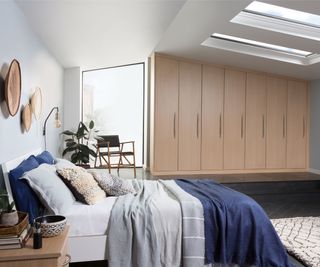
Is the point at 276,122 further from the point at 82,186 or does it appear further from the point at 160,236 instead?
the point at 82,186

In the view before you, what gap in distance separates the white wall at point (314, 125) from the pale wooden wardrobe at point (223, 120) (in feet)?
0.39

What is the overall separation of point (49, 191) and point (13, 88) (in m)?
0.98

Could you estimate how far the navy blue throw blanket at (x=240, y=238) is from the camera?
236cm

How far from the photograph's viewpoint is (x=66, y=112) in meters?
6.57

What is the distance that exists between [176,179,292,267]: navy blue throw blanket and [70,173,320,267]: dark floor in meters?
2.26

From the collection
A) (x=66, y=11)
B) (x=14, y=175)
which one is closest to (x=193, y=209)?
(x=14, y=175)

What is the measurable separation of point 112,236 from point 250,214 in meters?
1.07

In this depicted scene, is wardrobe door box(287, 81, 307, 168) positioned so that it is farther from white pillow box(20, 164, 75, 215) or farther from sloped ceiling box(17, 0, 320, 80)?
white pillow box(20, 164, 75, 215)

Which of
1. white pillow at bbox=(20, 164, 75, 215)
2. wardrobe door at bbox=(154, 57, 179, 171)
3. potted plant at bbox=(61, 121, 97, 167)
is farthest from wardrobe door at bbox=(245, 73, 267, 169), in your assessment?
white pillow at bbox=(20, 164, 75, 215)

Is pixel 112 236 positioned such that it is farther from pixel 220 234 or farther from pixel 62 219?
pixel 220 234

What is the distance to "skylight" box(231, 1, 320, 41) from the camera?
12.6 feet

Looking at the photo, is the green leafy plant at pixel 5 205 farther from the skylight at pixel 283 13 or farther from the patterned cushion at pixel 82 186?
the skylight at pixel 283 13

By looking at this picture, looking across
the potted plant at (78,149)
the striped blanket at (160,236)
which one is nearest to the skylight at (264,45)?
the potted plant at (78,149)

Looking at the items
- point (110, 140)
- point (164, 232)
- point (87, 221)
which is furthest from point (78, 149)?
point (164, 232)
